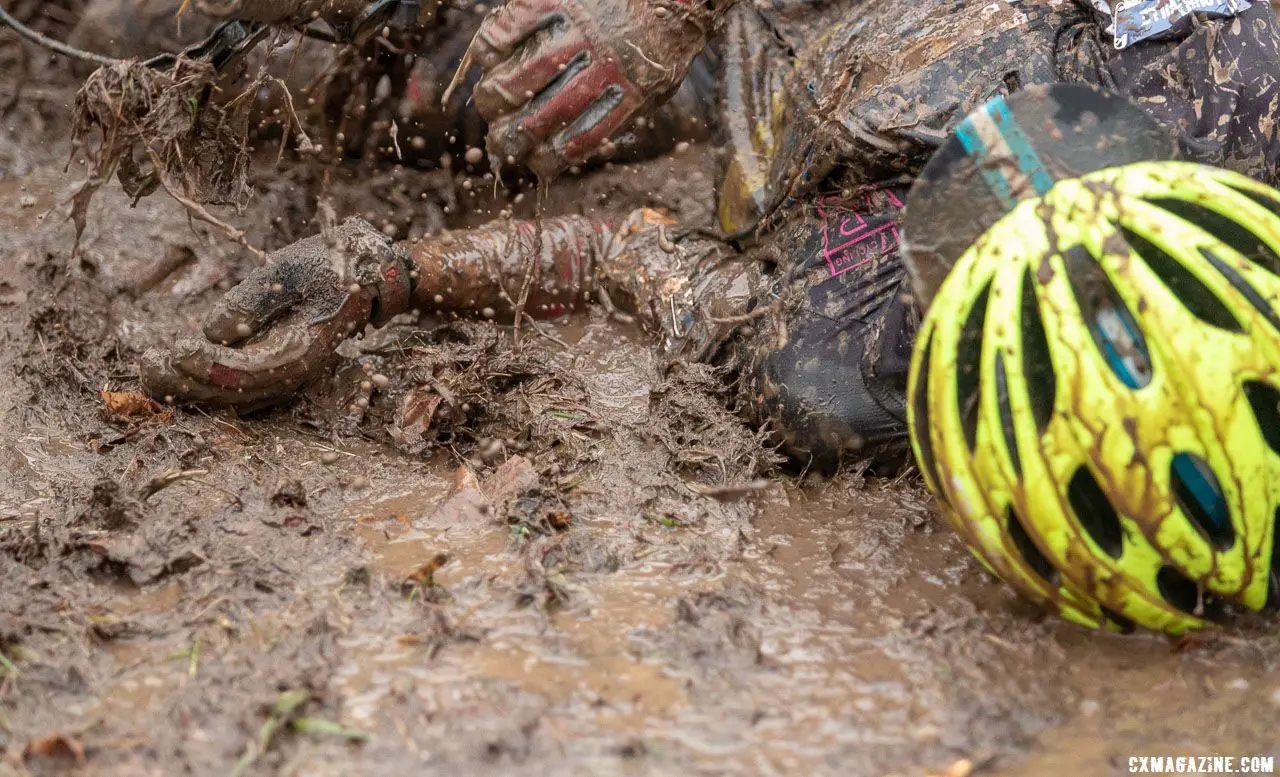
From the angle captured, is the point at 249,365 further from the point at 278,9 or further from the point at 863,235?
the point at 863,235

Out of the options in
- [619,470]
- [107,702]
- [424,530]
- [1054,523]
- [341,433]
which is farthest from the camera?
[341,433]

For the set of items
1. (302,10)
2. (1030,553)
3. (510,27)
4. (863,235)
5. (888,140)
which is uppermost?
(302,10)

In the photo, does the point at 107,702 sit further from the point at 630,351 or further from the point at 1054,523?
the point at 630,351

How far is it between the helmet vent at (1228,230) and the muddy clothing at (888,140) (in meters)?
0.65

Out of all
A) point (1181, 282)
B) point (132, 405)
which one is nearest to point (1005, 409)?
point (1181, 282)

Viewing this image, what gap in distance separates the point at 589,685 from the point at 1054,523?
858 millimetres

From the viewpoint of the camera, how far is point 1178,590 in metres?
1.97

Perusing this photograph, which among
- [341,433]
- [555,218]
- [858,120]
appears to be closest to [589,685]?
[341,433]

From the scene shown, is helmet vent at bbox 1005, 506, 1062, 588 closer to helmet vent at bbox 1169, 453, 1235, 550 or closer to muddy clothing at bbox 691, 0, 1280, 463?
helmet vent at bbox 1169, 453, 1235, 550

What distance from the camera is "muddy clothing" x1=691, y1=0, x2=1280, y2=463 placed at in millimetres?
2533

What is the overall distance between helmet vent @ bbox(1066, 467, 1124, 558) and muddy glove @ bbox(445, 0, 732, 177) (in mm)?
1361

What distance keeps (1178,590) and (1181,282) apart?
0.57 meters

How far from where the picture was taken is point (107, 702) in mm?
1764

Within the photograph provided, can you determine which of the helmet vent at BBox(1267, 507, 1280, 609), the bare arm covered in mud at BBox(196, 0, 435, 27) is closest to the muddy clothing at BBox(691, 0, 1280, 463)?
the helmet vent at BBox(1267, 507, 1280, 609)
